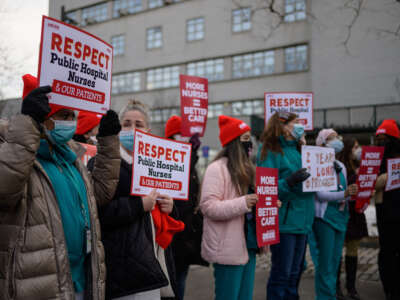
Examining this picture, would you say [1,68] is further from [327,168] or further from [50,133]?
[327,168]

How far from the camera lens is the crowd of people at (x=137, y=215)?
168 centimetres

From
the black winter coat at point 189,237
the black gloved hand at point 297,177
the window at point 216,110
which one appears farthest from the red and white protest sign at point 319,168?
the window at point 216,110

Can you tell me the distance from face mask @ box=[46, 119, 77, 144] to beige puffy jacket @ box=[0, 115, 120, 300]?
0.57ft

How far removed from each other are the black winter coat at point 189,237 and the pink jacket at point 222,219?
37cm

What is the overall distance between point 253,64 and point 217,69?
9.04 feet

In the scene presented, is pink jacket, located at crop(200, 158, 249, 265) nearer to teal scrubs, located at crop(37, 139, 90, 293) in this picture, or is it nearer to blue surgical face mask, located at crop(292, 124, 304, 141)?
blue surgical face mask, located at crop(292, 124, 304, 141)

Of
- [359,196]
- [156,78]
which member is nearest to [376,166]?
[359,196]

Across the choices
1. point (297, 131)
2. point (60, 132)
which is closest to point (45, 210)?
point (60, 132)

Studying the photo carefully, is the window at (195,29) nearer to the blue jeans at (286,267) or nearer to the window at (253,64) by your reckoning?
the window at (253,64)

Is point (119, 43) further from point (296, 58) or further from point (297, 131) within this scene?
point (297, 131)

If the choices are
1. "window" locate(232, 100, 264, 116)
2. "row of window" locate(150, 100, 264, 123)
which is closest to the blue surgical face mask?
"row of window" locate(150, 100, 264, 123)

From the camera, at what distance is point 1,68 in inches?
104

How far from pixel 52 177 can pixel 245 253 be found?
Result: 1.89 meters

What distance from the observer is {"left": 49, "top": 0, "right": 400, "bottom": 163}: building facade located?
1981 cm
